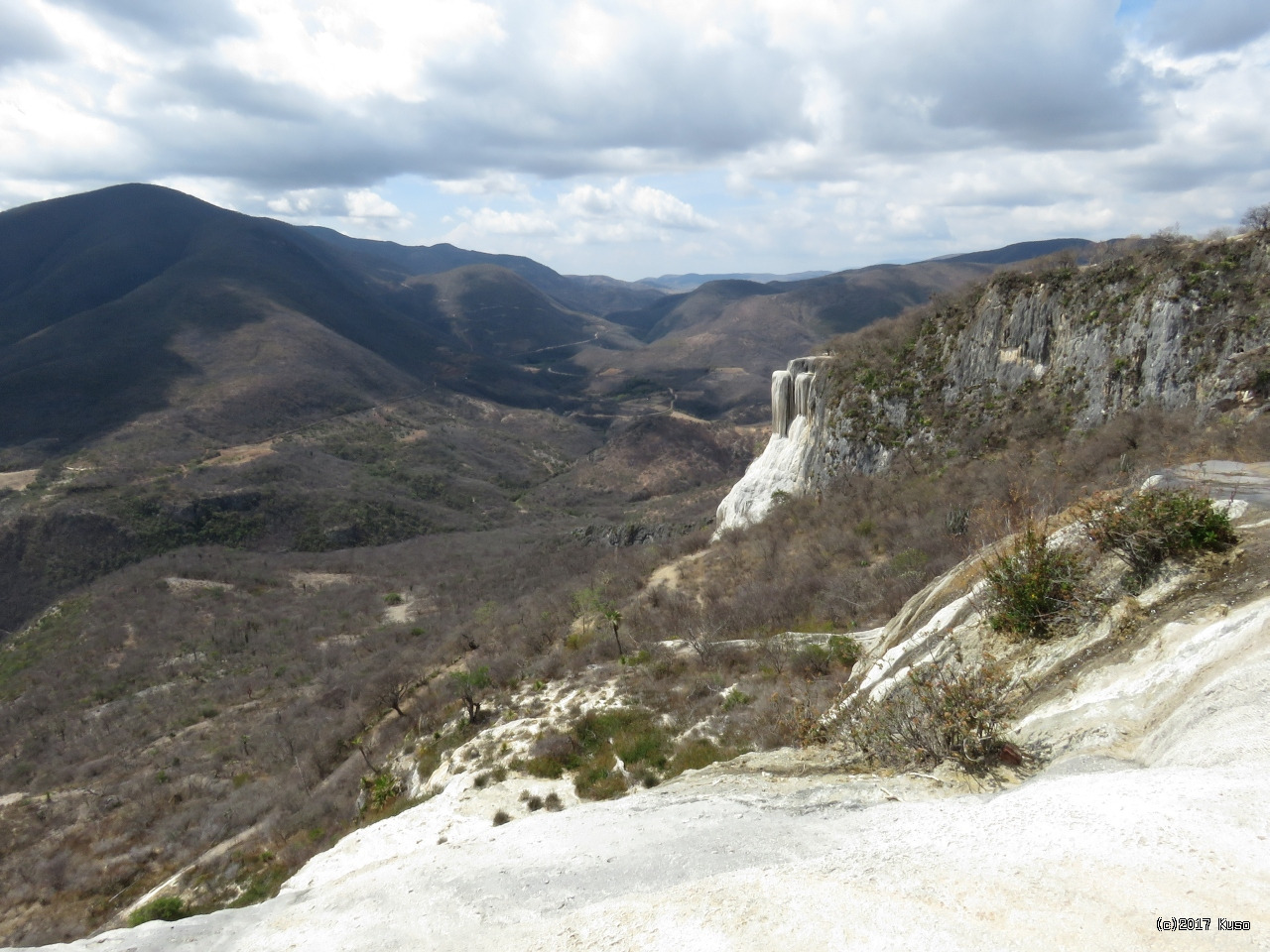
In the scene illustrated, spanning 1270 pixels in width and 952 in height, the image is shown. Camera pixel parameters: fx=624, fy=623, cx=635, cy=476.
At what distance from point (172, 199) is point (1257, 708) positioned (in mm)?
255021

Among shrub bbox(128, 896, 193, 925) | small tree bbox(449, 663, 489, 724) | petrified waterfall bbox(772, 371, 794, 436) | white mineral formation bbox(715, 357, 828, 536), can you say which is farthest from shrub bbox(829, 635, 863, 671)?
petrified waterfall bbox(772, 371, 794, 436)

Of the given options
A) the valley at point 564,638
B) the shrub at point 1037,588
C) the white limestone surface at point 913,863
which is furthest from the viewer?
the shrub at point 1037,588

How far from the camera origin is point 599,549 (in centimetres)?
4194

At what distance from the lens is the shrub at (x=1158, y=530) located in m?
6.21

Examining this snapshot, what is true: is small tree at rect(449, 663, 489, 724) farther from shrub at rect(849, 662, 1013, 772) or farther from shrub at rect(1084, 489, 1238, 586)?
shrub at rect(1084, 489, 1238, 586)

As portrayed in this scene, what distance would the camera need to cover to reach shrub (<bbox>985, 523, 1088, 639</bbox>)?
6.66m

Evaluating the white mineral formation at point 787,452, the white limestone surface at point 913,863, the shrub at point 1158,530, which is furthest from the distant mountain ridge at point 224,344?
the white limestone surface at point 913,863

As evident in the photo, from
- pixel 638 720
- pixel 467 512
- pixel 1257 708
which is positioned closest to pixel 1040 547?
pixel 1257 708

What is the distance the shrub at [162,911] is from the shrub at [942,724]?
14625 mm

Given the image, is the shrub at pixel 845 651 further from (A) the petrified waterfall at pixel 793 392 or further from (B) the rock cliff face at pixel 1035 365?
(A) the petrified waterfall at pixel 793 392

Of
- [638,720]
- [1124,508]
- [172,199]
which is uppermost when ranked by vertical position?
[172,199]

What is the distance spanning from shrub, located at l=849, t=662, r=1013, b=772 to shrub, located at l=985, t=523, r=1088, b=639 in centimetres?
70

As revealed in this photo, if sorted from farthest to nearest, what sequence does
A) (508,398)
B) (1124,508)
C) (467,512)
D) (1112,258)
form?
(508,398) → (467,512) → (1112,258) → (1124,508)

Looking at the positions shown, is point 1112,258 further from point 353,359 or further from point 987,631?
point 353,359
